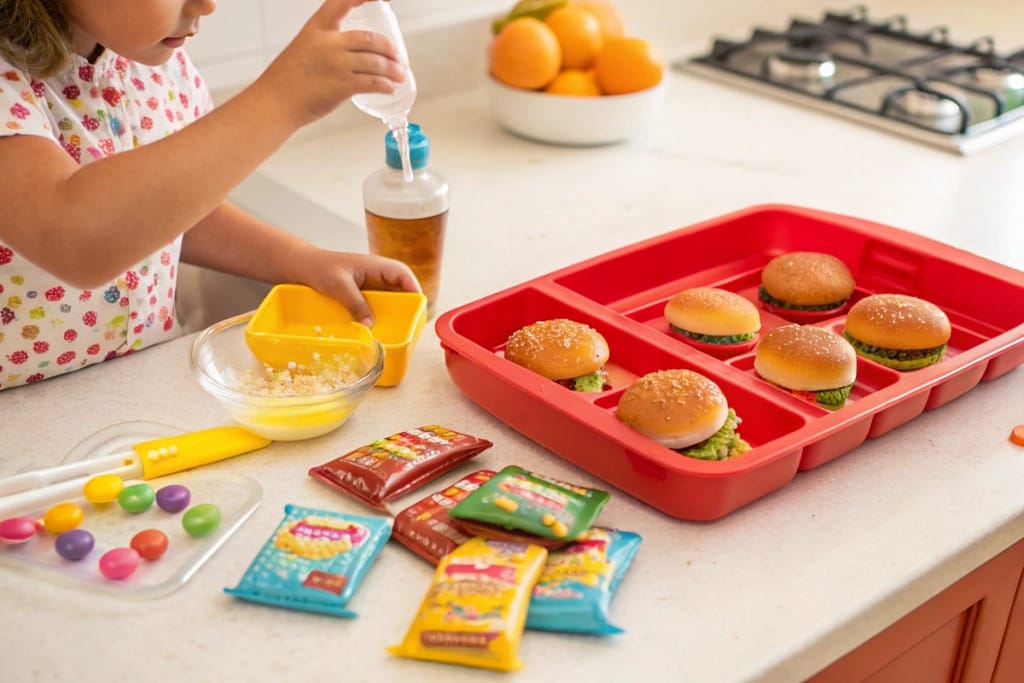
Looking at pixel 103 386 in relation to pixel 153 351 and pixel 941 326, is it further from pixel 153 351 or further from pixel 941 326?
pixel 941 326

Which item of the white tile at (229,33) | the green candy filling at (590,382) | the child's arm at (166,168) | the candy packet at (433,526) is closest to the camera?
the candy packet at (433,526)

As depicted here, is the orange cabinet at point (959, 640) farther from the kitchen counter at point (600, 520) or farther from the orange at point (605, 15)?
the orange at point (605, 15)

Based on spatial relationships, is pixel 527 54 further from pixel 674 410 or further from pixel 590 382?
pixel 674 410

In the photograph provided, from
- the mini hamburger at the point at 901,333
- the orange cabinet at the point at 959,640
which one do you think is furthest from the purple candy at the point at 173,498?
the mini hamburger at the point at 901,333

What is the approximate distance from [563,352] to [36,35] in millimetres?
534

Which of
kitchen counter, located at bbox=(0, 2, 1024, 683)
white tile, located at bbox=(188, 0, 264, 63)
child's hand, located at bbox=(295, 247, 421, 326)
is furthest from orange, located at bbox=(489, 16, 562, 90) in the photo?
child's hand, located at bbox=(295, 247, 421, 326)

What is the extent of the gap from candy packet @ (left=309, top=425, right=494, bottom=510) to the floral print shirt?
356 mm

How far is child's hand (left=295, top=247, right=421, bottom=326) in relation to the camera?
114cm

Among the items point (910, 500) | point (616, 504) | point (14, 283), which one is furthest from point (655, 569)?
point (14, 283)

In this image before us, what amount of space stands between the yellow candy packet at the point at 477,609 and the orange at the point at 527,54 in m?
0.97

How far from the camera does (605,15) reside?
5.60ft

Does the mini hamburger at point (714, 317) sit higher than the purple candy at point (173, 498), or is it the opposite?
the mini hamburger at point (714, 317)

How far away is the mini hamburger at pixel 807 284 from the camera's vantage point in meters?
1.20

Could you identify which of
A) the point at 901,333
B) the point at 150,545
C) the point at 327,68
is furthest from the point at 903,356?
the point at 150,545
